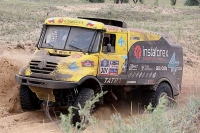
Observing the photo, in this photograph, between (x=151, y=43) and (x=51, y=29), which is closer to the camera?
(x=51, y=29)

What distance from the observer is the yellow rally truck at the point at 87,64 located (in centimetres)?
880

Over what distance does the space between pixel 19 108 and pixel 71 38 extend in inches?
91.7

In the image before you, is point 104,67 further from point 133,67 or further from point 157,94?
point 157,94

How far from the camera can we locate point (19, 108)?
1039 centimetres

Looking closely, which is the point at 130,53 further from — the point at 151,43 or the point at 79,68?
the point at 79,68

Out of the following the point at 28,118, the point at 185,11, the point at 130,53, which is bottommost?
the point at 28,118

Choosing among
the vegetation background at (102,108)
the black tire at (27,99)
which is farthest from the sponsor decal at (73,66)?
the black tire at (27,99)

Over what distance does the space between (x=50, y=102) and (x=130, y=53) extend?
7.26ft

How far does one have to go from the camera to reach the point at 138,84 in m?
10.4

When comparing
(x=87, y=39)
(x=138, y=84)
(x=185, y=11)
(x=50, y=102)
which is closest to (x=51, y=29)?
(x=87, y=39)

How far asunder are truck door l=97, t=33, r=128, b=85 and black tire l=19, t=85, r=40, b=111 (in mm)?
1707

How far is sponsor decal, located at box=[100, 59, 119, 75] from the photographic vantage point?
9.38 m

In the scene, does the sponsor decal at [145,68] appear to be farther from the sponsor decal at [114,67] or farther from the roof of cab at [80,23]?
the roof of cab at [80,23]

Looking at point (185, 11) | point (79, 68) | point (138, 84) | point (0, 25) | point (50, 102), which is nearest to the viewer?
point (79, 68)
